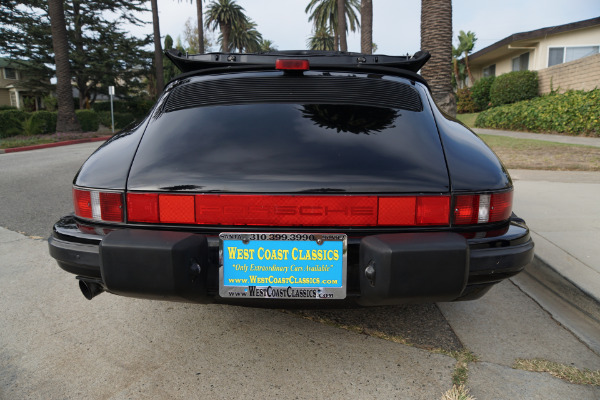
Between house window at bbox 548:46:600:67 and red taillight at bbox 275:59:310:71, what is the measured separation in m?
23.6

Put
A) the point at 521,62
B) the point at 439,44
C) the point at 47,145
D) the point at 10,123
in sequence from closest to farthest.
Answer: the point at 439,44 < the point at 47,145 < the point at 10,123 < the point at 521,62

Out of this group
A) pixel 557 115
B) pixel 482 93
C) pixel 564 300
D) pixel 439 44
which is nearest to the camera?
pixel 564 300

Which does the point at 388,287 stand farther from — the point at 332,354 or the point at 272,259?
the point at 332,354

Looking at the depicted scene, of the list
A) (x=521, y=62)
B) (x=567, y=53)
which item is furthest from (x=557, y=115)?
(x=521, y=62)

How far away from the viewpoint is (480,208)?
5.91 ft

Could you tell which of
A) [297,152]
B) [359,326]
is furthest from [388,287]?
[359,326]

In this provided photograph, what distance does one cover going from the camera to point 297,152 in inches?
71.2

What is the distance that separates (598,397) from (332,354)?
114 cm

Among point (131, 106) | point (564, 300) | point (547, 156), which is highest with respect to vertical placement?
point (131, 106)

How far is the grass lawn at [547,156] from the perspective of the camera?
7754 mm

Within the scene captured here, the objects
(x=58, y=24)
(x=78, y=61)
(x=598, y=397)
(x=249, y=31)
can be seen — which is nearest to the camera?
(x=598, y=397)

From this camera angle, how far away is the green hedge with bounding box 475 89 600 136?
1247 cm

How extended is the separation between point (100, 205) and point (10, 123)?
20.1 metres

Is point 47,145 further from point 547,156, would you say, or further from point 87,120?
point 547,156
